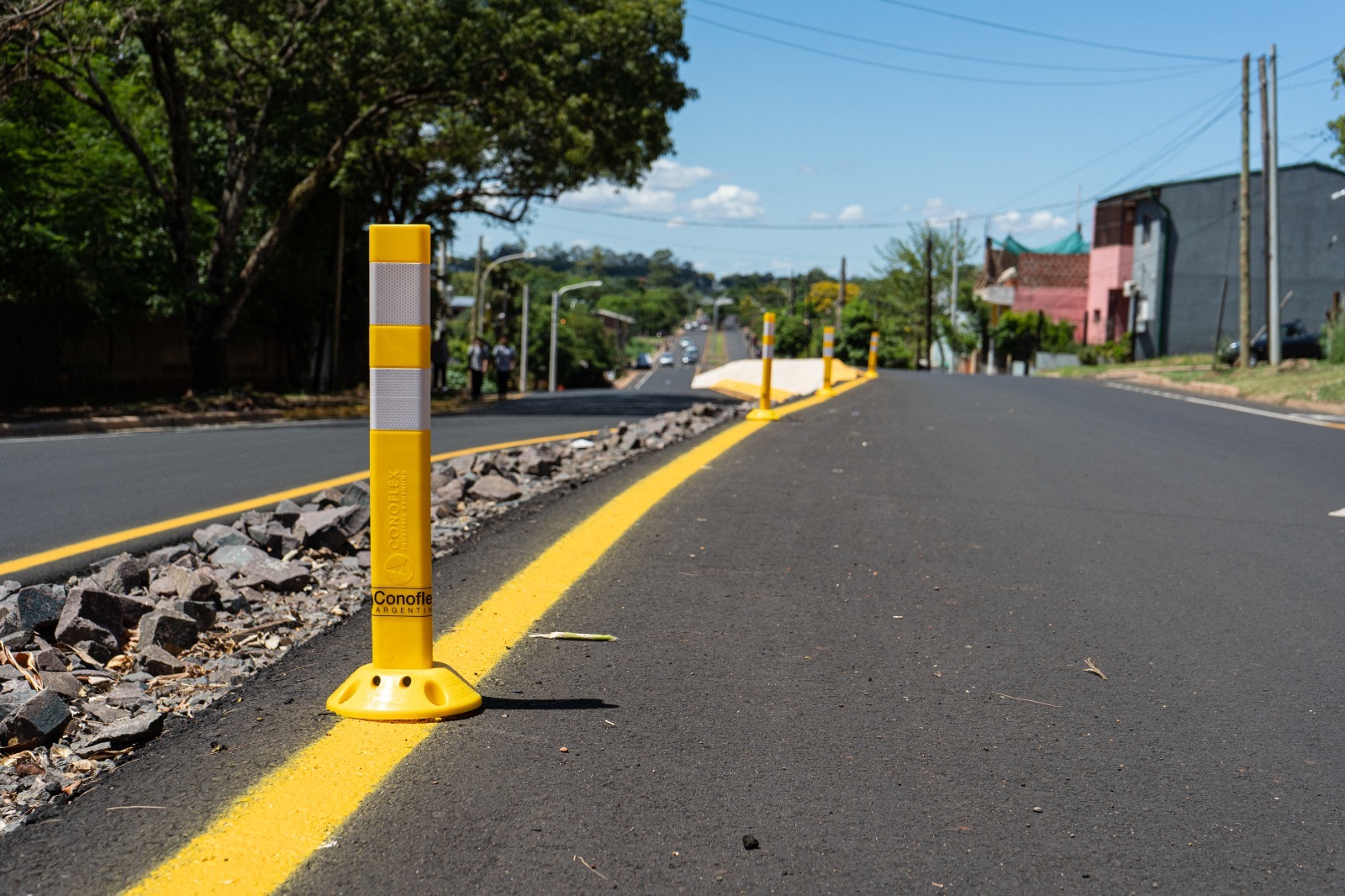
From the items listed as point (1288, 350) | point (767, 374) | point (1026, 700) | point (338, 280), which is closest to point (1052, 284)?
point (1288, 350)

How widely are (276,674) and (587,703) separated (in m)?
0.87

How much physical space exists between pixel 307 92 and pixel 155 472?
12.0m

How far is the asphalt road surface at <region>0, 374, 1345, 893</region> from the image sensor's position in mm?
2125

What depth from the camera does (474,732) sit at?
2.71 m

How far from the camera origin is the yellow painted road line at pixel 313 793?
2000 mm

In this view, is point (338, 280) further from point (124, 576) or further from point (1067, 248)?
point (1067, 248)

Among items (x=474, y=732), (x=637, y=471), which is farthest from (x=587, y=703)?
(x=637, y=471)

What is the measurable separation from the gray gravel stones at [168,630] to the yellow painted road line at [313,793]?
2.83ft

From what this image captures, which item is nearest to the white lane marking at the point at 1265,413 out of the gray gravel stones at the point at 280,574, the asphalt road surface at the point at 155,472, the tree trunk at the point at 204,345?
the asphalt road surface at the point at 155,472

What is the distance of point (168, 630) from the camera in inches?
142

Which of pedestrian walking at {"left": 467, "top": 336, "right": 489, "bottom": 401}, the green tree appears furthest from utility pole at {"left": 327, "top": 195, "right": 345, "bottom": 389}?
pedestrian walking at {"left": 467, "top": 336, "right": 489, "bottom": 401}

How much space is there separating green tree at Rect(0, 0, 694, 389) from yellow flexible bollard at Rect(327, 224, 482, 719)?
533 inches

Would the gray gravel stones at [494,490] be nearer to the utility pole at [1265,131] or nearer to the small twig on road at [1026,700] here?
the small twig on road at [1026,700]

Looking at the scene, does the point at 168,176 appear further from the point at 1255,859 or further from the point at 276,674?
the point at 1255,859
